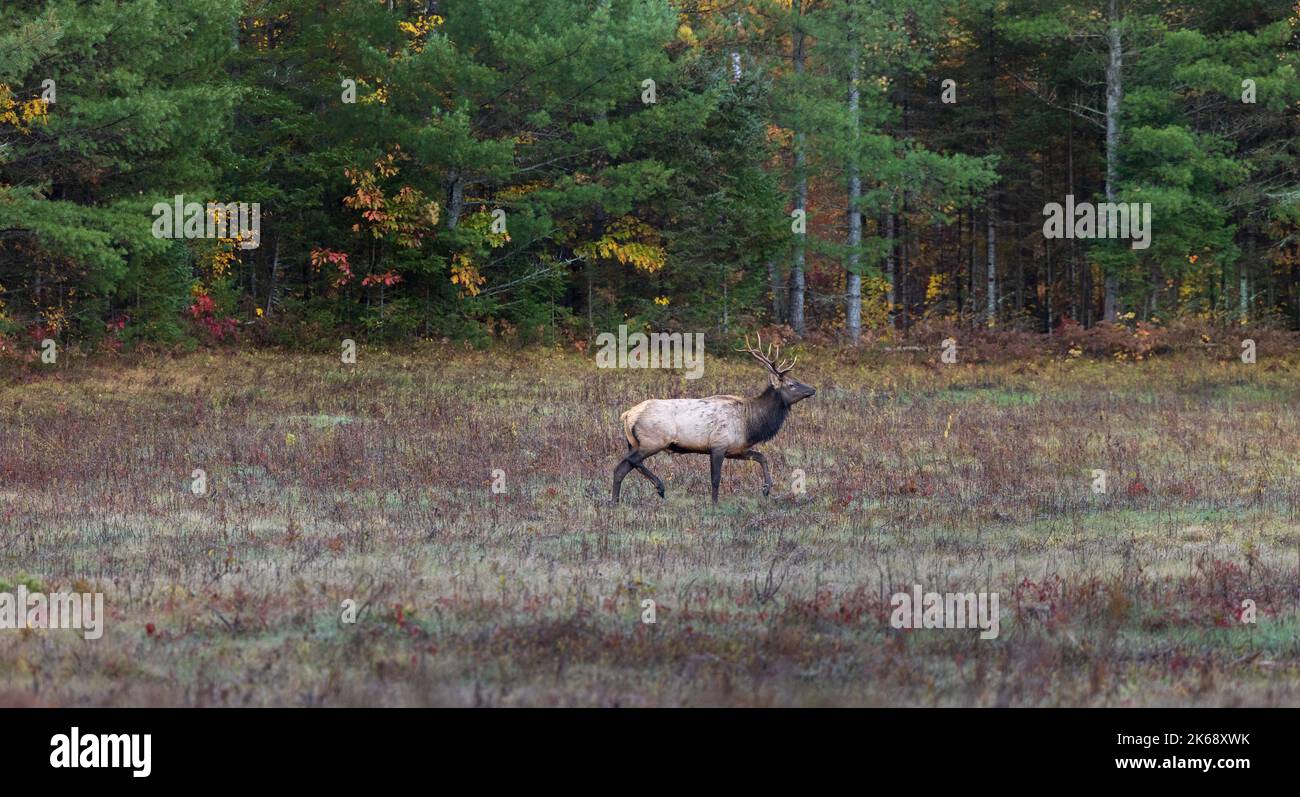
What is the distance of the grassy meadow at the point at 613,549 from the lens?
766cm

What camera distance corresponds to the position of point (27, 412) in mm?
20656

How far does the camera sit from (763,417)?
48.2ft

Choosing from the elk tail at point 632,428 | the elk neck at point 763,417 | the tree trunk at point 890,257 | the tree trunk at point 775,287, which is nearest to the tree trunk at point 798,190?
the tree trunk at point 775,287

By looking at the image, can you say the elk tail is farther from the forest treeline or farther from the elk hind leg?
the forest treeline

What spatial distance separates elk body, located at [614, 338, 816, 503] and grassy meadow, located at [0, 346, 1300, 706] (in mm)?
424

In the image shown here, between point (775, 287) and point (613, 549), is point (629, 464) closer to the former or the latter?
point (613, 549)

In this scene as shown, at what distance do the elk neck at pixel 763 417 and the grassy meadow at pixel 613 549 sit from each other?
724 mm

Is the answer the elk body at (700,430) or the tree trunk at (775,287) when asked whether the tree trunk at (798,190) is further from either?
the elk body at (700,430)

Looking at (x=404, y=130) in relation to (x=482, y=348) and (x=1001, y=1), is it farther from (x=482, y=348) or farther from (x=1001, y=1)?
(x=1001, y=1)

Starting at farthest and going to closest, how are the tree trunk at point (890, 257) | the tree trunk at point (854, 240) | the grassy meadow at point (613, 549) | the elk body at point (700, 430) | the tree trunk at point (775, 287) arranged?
the tree trunk at point (775, 287), the tree trunk at point (890, 257), the tree trunk at point (854, 240), the elk body at point (700, 430), the grassy meadow at point (613, 549)

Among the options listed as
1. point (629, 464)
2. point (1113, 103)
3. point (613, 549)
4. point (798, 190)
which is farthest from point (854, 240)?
point (613, 549)

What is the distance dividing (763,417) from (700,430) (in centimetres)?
75

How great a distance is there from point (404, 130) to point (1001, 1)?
57.1 ft

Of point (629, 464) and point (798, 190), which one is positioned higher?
point (798, 190)
